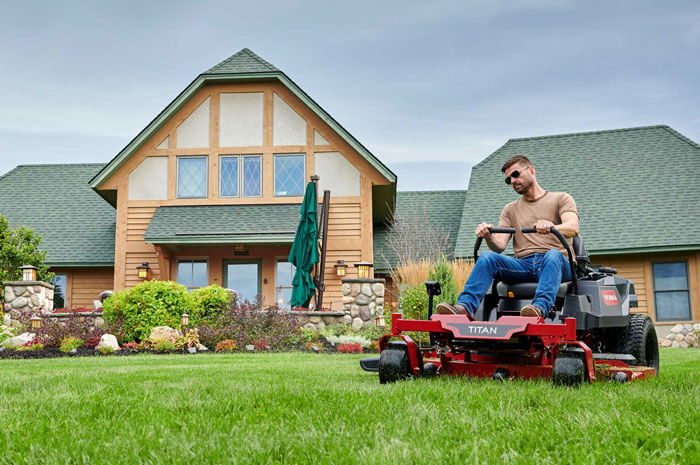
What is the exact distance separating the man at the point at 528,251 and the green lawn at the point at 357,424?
649 mm

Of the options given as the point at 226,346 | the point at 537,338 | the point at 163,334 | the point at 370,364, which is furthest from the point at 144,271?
the point at 537,338

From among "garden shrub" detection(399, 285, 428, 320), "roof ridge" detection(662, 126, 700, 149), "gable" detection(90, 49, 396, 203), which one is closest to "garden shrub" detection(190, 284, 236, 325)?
"garden shrub" detection(399, 285, 428, 320)

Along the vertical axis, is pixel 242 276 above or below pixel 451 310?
above

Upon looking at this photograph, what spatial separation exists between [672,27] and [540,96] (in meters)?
3.99

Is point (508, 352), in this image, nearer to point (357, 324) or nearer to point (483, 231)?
point (483, 231)

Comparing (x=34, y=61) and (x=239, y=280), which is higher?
(x=34, y=61)

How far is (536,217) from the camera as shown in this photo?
18.1 ft

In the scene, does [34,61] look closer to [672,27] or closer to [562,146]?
[562,146]

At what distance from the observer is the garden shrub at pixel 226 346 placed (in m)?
10.9

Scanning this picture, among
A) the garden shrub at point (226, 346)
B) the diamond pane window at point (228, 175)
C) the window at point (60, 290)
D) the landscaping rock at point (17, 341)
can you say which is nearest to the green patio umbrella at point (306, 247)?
the garden shrub at point (226, 346)

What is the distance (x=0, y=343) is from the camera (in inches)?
445

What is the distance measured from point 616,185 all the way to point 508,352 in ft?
48.9

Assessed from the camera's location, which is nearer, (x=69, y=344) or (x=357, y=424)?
(x=357, y=424)

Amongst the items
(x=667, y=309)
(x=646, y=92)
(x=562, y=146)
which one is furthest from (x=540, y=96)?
(x=667, y=309)
